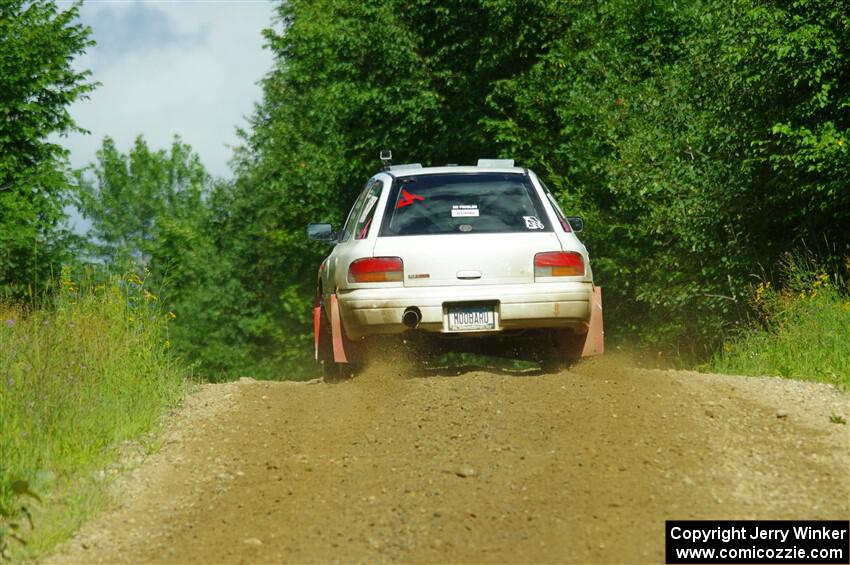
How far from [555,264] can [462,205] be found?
38.9 inches

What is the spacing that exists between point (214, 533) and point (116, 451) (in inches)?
83.1

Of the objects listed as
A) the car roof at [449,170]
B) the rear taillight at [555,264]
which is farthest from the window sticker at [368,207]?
the rear taillight at [555,264]

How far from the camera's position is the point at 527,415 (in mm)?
8633

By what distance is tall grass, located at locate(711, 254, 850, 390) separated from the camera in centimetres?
1095

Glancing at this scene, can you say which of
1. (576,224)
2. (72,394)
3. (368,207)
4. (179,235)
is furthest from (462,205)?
(179,235)

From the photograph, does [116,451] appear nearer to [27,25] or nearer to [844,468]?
[844,468]

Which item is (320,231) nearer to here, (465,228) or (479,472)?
(465,228)

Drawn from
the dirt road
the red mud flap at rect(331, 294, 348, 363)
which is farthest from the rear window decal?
the dirt road

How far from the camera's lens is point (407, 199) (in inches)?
417

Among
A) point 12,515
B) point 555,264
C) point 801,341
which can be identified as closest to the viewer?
point 12,515

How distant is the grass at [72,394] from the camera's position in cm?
722

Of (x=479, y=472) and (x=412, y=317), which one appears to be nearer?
(x=479, y=472)

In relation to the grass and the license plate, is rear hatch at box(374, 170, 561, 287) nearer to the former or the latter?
the license plate

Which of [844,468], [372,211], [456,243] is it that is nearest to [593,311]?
[456,243]
